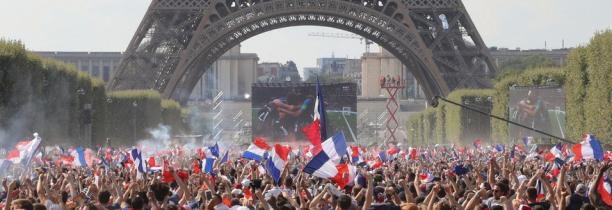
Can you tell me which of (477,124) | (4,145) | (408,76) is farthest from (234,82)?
(4,145)

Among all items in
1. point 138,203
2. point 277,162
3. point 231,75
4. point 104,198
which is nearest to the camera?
point 138,203

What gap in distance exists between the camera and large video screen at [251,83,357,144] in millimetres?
66812

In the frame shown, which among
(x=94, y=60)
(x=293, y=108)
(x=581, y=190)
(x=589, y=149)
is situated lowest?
(x=293, y=108)

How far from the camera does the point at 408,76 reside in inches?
6978

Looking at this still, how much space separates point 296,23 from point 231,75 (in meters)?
102

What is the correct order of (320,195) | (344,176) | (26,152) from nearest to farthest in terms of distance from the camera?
(320,195), (344,176), (26,152)

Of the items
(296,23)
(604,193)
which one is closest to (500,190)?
(604,193)

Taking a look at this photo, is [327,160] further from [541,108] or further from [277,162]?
[541,108]

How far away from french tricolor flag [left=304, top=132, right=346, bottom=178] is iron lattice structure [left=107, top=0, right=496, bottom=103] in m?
54.7

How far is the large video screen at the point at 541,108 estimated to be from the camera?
4947cm

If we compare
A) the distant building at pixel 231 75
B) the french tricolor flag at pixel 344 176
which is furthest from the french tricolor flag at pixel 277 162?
the distant building at pixel 231 75

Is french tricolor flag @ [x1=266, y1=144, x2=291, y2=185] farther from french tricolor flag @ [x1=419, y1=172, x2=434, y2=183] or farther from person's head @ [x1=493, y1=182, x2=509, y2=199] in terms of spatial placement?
person's head @ [x1=493, y1=182, x2=509, y2=199]

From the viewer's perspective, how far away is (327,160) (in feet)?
49.9

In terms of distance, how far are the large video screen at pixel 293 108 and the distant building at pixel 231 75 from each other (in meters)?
104
